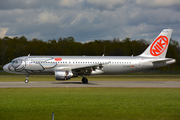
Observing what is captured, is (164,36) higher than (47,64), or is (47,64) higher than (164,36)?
(164,36)

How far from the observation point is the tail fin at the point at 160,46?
37531 mm

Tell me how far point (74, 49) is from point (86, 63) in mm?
66811

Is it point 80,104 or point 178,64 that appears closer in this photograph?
point 80,104

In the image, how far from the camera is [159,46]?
37781 mm

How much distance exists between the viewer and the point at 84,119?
35.9 feet

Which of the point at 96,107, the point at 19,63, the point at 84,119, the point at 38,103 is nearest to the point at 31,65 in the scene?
the point at 19,63

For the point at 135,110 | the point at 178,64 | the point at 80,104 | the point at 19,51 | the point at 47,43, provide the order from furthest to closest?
the point at 47,43, the point at 178,64, the point at 19,51, the point at 80,104, the point at 135,110

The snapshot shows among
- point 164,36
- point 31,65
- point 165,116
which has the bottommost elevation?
point 165,116

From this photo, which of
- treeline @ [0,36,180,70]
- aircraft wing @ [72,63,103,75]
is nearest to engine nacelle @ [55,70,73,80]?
aircraft wing @ [72,63,103,75]

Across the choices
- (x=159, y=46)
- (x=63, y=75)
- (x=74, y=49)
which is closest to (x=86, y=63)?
(x=63, y=75)

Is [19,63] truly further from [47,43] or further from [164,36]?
[47,43]

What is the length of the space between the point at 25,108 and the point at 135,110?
6.06 meters

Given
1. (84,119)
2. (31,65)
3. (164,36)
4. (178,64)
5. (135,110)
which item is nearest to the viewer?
(84,119)

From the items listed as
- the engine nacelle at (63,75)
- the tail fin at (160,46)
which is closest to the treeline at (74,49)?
the tail fin at (160,46)
